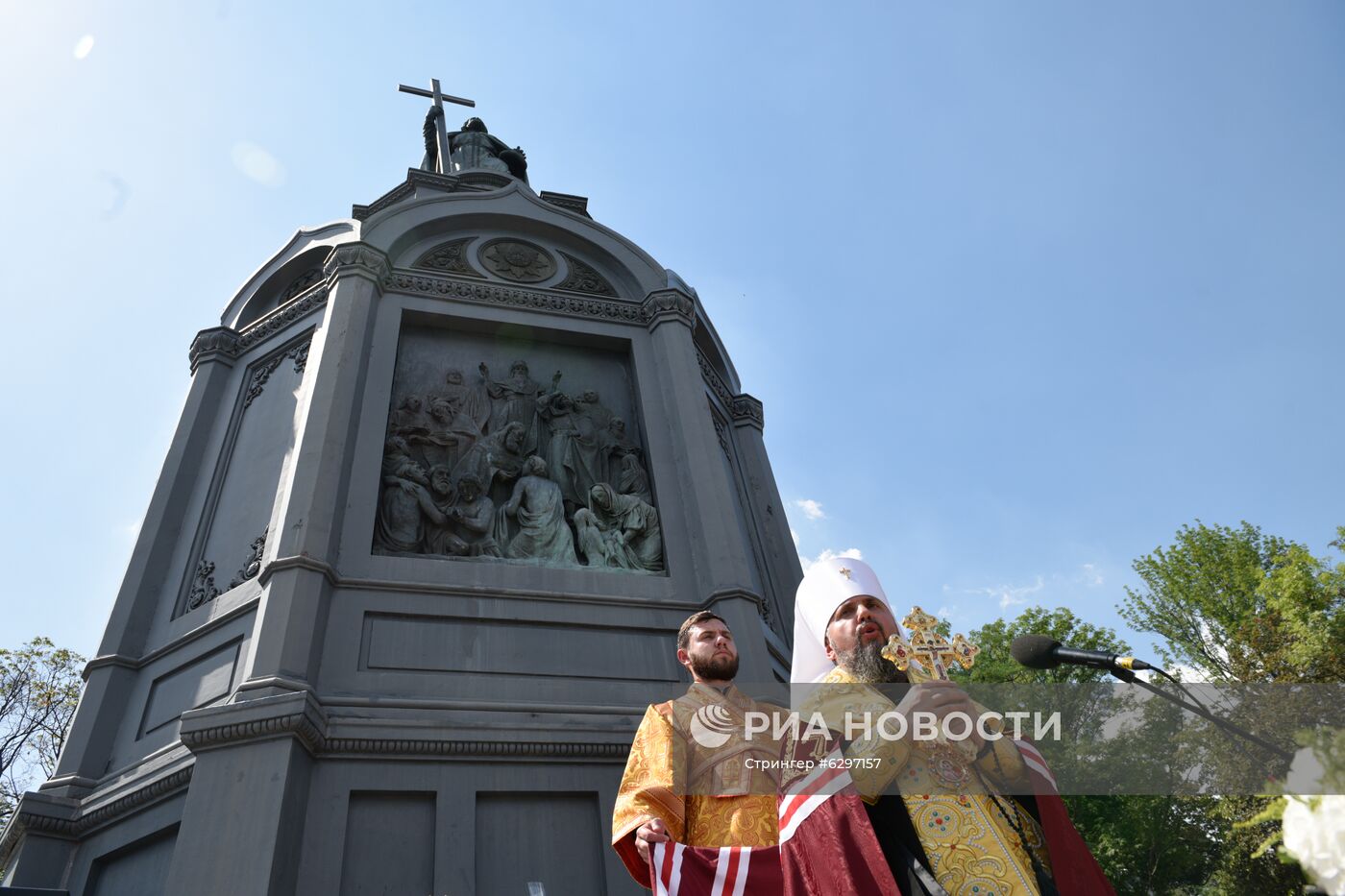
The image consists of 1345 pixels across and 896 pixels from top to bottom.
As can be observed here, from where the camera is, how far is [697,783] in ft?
13.6

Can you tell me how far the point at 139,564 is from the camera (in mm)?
9070

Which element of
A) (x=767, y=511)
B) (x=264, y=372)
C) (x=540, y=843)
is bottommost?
(x=540, y=843)

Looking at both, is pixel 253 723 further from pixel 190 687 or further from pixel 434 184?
pixel 434 184

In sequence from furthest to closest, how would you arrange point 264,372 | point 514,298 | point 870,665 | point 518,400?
point 514,298 < point 264,372 < point 518,400 < point 870,665

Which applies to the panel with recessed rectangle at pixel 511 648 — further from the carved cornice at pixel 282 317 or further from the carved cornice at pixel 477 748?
the carved cornice at pixel 282 317

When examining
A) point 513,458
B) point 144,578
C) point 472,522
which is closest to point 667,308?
point 513,458

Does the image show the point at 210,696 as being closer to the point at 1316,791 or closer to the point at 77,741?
the point at 77,741

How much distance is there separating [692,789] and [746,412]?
869 cm

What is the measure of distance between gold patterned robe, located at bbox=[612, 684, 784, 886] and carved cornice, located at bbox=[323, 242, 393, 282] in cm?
741

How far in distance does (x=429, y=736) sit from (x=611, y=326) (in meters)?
5.78

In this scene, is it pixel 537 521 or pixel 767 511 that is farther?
pixel 767 511

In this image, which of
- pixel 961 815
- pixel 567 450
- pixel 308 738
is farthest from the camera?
pixel 567 450

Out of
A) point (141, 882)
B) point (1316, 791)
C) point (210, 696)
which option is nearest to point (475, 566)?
point (210, 696)

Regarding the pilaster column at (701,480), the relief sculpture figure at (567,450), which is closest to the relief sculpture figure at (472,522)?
the relief sculpture figure at (567,450)
